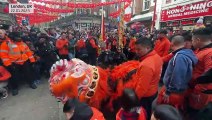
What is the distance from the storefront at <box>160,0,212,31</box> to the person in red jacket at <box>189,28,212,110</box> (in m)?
9.98

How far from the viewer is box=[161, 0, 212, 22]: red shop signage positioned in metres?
13.1

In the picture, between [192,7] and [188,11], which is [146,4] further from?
[192,7]

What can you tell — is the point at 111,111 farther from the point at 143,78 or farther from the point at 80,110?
the point at 80,110

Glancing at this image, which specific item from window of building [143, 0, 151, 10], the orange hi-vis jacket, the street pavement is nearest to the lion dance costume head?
the street pavement

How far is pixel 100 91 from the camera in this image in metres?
4.35

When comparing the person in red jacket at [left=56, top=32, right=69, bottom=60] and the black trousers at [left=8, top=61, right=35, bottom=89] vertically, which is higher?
the person in red jacket at [left=56, top=32, right=69, bottom=60]

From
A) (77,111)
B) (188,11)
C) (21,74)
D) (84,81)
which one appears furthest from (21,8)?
(188,11)

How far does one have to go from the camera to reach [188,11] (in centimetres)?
1507

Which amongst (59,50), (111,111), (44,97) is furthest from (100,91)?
(59,50)

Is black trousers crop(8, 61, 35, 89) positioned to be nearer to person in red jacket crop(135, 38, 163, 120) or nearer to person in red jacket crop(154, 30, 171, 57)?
person in red jacket crop(154, 30, 171, 57)

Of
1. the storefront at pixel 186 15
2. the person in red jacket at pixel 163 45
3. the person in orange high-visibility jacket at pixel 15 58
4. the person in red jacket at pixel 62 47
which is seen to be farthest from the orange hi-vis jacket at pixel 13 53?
the storefront at pixel 186 15

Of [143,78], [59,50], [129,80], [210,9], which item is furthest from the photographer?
[210,9]

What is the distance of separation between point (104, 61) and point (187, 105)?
11.6 ft

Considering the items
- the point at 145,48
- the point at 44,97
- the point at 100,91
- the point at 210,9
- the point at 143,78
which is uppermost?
the point at 210,9
